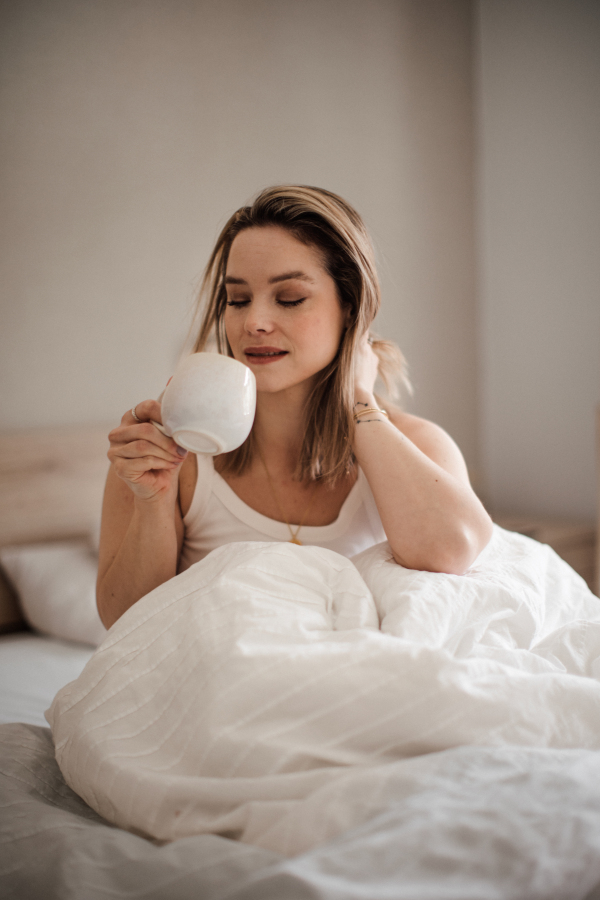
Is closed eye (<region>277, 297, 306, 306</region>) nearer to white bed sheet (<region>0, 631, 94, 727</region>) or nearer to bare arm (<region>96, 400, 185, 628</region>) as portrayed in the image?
bare arm (<region>96, 400, 185, 628</region>)

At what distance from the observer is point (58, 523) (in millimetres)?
2188

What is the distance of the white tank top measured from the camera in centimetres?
126

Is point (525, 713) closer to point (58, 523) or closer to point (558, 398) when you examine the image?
point (58, 523)

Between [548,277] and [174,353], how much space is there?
184 centimetres

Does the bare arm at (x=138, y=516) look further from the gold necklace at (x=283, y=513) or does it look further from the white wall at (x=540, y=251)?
the white wall at (x=540, y=251)

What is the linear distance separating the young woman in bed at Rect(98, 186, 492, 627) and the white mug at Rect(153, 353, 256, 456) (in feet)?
0.57

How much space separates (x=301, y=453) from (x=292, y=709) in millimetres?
749

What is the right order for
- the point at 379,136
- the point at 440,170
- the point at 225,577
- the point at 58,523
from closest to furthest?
1. the point at 225,577
2. the point at 58,523
3. the point at 379,136
4. the point at 440,170

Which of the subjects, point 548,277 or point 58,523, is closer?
point 58,523

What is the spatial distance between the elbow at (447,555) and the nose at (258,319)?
0.43 m

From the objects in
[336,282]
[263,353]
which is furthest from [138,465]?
[336,282]

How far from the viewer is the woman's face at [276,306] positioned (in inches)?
46.6

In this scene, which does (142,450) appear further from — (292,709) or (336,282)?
(336,282)

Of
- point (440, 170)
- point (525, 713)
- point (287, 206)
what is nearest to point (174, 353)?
point (287, 206)
